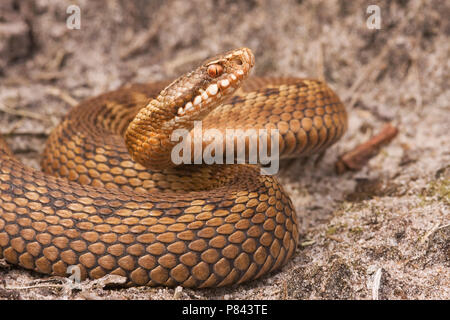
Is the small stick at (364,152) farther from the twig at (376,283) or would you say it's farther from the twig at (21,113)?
the twig at (21,113)

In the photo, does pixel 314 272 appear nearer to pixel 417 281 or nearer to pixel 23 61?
pixel 417 281

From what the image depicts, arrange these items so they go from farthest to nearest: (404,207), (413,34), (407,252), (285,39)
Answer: (285,39)
(413,34)
(404,207)
(407,252)

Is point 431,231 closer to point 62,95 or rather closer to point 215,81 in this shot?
point 215,81

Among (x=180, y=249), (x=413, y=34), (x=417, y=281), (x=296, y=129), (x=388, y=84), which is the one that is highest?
(x=413, y=34)

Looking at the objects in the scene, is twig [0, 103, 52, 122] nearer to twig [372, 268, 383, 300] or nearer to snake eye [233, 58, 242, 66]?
snake eye [233, 58, 242, 66]

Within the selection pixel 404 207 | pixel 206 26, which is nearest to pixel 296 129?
pixel 404 207

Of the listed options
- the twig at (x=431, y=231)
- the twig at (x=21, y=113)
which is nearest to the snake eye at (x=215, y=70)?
the twig at (x=431, y=231)

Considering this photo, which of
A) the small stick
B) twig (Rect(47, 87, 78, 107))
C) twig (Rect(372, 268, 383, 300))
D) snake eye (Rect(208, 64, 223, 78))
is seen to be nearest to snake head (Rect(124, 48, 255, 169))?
snake eye (Rect(208, 64, 223, 78))

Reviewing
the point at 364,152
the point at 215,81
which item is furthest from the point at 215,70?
the point at 364,152
